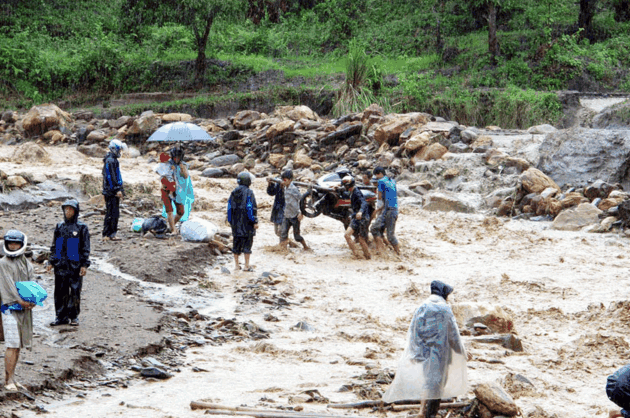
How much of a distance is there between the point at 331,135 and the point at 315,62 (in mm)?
13216

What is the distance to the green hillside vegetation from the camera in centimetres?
2822

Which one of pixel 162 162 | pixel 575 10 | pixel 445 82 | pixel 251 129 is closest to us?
pixel 162 162

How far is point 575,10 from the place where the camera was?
113ft

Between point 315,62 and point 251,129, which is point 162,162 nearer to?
point 251,129

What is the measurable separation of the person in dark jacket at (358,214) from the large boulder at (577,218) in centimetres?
475

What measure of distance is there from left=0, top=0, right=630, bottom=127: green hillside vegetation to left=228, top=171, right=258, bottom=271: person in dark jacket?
50.5 feet

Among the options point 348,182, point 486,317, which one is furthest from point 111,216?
point 486,317

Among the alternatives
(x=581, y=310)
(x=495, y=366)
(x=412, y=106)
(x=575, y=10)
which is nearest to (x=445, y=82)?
(x=412, y=106)

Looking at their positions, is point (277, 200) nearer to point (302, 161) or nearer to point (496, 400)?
point (496, 400)

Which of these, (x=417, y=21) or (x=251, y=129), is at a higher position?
(x=417, y=21)

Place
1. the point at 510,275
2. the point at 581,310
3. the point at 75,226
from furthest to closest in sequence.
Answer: the point at 510,275 → the point at 581,310 → the point at 75,226

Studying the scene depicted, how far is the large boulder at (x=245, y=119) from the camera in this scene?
25297 millimetres

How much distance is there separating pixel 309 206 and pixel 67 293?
5.68 meters

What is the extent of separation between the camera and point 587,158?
17.7 metres
